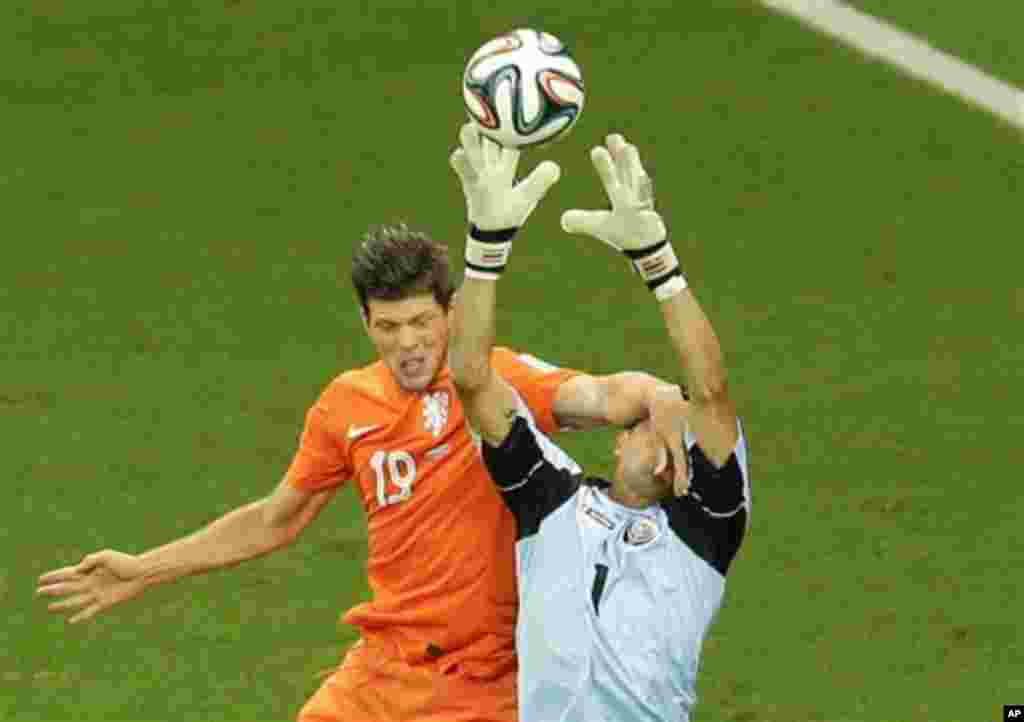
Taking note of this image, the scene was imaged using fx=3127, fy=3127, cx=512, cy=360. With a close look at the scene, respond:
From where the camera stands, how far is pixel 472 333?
30.1ft

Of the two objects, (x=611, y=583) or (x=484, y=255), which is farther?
(x=611, y=583)

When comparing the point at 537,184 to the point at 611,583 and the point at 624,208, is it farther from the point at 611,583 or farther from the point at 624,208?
the point at 611,583

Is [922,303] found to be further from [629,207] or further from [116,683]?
[629,207]

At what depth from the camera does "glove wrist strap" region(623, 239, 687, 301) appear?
29.7 ft

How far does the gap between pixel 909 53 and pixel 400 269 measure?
31.2 ft

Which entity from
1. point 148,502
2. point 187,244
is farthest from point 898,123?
point 148,502

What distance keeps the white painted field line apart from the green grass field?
150 millimetres

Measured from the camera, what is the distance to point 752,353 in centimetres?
1534

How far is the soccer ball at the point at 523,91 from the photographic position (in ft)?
31.0

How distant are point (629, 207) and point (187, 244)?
7.87 m

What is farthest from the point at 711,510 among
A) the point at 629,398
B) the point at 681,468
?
the point at 629,398

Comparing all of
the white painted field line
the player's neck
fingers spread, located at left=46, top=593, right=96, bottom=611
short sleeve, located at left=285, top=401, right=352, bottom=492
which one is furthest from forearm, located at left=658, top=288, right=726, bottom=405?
the white painted field line

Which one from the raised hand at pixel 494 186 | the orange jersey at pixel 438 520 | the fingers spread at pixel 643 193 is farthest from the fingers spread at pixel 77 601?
the fingers spread at pixel 643 193

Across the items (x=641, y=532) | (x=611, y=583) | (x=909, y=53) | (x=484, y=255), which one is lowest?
(x=611, y=583)
